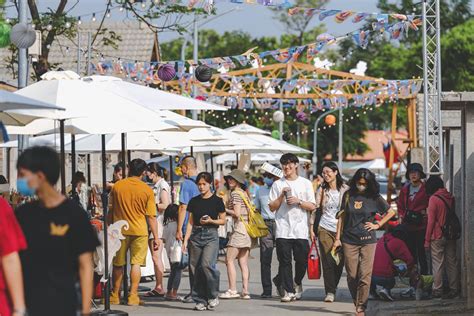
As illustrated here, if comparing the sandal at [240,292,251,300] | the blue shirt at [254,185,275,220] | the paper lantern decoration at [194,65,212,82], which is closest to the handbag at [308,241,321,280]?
the sandal at [240,292,251,300]

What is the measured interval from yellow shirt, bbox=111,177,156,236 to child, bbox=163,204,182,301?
1.21 meters

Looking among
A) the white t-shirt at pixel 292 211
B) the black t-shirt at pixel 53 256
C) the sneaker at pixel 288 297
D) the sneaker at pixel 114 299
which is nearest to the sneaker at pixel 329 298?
the sneaker at pixel 288 297

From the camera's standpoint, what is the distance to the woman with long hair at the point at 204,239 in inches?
576

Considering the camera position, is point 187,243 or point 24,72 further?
point 24,72

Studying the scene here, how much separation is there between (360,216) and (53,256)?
6975mm

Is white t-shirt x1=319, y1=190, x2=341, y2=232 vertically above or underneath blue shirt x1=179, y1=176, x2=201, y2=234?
underneath

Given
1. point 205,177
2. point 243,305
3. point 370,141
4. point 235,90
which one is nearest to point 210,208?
point 205,177

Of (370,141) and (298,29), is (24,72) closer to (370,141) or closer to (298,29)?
(298,29)

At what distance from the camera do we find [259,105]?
41.0 metres

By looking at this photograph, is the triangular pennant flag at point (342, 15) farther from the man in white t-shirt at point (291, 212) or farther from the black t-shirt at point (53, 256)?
the black t-shirt at point (53, 256)

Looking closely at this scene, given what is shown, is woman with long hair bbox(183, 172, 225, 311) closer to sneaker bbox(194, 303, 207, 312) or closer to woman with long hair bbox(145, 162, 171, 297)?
sneaker bbox(194, 303, 207, 312)

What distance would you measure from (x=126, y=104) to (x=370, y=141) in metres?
116

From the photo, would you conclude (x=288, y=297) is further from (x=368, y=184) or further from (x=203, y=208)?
(x=368, y=184)

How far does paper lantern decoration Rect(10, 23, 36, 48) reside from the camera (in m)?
17.1
